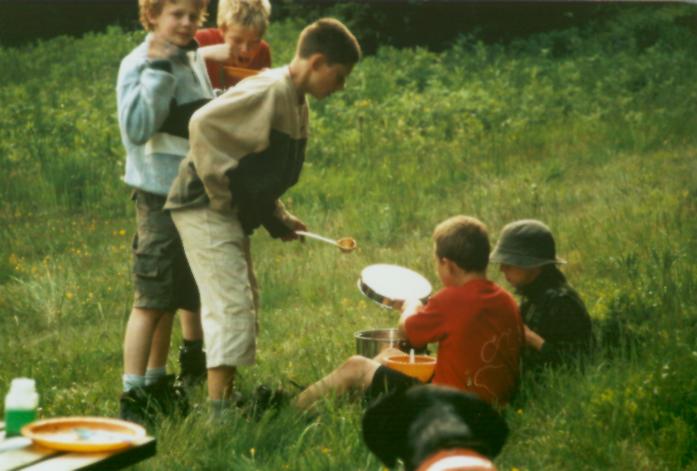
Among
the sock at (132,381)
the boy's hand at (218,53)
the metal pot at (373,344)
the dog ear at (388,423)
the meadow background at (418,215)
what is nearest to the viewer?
the dog ear at (388,423)

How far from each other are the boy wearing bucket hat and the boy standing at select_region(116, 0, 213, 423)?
130cm

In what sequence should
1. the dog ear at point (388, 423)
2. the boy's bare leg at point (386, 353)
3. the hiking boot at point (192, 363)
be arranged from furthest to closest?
the hiking boot at point (192, 363) → the boy's bare leg at point (386, 353) → the dog ear at point (388, 423)

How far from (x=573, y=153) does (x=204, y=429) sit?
605 centimetres

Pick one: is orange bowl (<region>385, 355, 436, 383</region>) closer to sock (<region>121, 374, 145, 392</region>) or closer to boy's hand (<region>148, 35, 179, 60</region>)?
sock (<region>121, 374, 145, 392</region>)

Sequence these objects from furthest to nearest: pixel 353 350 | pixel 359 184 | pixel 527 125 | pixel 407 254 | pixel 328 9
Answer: pixel 328 9, pixel 527 125, pixel 359 184, pixel 407 254, pixel 353 350

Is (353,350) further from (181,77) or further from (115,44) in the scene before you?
(115,44)

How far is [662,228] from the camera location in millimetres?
6582

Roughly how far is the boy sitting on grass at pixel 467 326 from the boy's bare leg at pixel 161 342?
92 centimetres

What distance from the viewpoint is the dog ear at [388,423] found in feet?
10.4

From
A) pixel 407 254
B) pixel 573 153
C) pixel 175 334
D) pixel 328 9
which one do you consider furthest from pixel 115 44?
pixel 175 334

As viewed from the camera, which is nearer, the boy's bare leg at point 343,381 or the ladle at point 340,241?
the boy's bare leg at point 343,381

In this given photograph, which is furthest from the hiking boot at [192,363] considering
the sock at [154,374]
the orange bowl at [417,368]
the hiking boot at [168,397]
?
the orange bowl at [417,368]

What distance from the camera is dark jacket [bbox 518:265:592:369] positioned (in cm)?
470

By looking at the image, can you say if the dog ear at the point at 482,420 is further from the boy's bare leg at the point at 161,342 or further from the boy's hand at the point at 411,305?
the boy's bare leg at the point at 161,342
